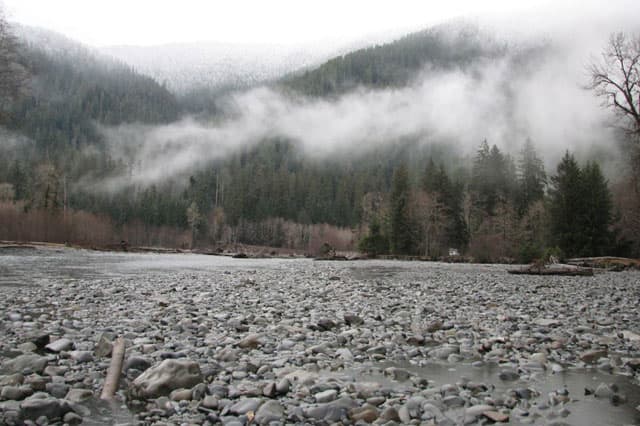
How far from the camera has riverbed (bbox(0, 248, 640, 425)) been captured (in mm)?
3234

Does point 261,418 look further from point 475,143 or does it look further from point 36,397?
point 475,143

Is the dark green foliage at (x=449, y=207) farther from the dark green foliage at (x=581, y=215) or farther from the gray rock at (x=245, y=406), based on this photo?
the gray rock at (x=245, y=406)

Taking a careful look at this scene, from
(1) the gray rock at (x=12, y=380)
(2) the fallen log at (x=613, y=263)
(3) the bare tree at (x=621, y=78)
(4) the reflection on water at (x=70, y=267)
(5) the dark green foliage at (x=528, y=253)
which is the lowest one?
(4) the reflection on water at (x=70, y=267)

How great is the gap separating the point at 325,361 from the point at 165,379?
72.0 inches

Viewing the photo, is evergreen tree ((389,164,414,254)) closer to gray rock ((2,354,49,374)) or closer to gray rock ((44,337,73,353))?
gray rock ((44,337,73,353))

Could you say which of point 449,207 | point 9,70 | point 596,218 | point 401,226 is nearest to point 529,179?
point 449,207

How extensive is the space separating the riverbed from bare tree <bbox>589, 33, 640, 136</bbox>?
1739 centimetres

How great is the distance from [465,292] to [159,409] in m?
10.0

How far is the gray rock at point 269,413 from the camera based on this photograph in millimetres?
3036

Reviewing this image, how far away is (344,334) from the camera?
19.3ft

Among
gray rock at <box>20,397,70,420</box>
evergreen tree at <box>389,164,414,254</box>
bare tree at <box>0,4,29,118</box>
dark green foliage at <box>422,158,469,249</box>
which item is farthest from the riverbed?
dark green foliage at <box>422,158,469,249</box>

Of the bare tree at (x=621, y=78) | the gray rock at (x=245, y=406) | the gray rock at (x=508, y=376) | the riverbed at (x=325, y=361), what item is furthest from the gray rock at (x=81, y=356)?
the bare tree at (x=621, y=78)

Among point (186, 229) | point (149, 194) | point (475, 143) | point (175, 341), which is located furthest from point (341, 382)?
point (475, 143)

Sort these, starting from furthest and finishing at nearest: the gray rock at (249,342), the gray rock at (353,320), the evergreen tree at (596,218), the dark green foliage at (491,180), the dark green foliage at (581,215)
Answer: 1. the dark green foliage at (491,180)
2. the dark green foliage at (581,215)
3. the evergreen tree at (596,218)
4. the gray rock at (353,320)
5. the gray rock at (249,342)
